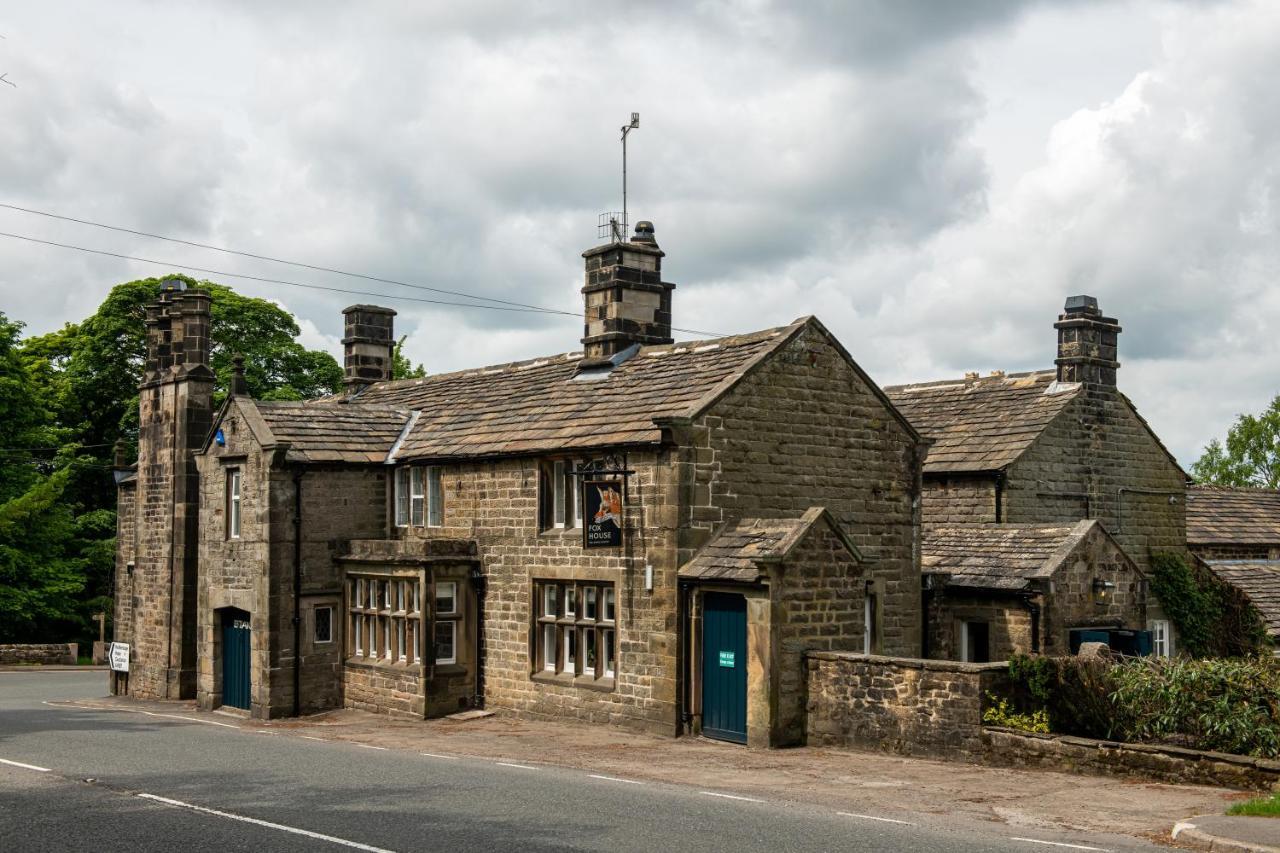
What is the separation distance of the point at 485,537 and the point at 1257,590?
59.0ft

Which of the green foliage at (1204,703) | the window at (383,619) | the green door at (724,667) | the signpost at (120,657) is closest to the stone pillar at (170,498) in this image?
the signpost at (120,657)

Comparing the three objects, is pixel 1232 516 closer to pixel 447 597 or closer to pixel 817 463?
pixel 817 463

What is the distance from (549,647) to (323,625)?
567cm

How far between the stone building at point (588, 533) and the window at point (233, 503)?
0.06 meters

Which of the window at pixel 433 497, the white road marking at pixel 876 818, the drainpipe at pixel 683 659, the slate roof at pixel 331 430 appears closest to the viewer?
the white road marking at pixel 876 818

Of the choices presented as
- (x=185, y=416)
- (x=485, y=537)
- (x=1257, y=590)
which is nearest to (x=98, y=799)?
(x=485, y=537)

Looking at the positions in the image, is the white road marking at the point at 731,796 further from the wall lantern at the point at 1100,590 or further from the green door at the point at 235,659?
the green door at the point at 235,659

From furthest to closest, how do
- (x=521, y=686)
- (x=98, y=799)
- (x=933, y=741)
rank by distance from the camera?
(x=521, y=686) → (x=933, y=741) → (x=98, y=799)

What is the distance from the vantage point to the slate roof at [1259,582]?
28.7 meters

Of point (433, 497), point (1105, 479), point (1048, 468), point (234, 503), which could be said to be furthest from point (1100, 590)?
point (234, 503)

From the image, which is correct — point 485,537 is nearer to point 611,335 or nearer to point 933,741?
point 611,335

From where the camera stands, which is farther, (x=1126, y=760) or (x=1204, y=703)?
(x=1204, y=703)

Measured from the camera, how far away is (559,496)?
22.8 m

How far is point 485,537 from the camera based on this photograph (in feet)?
79.2
